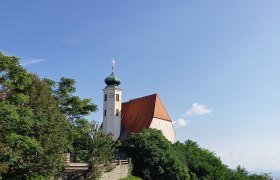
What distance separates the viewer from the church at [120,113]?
53294 millimetres

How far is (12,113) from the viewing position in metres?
22.1

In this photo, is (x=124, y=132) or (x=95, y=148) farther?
(x=124, y=132)

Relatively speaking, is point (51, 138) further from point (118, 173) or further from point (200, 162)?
point (200, 162)

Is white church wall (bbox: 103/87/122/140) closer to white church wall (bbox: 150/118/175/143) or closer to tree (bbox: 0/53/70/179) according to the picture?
white church wall (bbox: 150/118/175/143)

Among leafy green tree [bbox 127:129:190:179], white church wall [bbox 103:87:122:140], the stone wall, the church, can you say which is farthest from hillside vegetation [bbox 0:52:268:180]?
white church wall [bbox 103:87:122:140]

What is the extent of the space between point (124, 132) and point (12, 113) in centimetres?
3303

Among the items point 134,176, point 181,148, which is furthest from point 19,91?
point 181,148

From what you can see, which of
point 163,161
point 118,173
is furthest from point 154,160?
point 118,173

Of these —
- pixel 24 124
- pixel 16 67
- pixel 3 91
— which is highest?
pixel 16 67

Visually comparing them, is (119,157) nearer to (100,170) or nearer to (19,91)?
(100,170)

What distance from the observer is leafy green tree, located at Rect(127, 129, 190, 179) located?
38.0m

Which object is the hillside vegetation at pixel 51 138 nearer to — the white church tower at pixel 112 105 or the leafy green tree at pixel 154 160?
the leafy green tree at pixel 154 160

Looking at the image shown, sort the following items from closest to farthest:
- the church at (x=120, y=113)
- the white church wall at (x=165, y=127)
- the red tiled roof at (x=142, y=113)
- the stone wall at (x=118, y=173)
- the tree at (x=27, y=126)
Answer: the tree at (x=27, y=126), the stone wall at (x=118, y=173), the white church wall at (x=165, y=127), the red tiled roof at (x=142, y=113), the church at (x=120, y=113)

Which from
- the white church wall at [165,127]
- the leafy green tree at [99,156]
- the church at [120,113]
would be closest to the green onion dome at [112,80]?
the church at [120,113]
